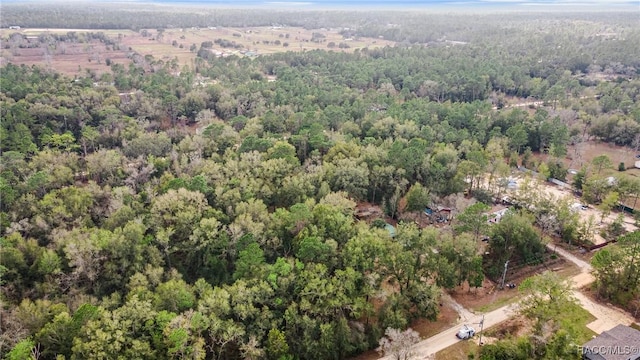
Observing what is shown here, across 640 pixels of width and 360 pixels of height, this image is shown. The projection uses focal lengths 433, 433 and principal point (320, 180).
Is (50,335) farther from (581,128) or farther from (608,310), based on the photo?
(581,128)

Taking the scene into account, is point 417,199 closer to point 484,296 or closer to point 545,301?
point 484,296

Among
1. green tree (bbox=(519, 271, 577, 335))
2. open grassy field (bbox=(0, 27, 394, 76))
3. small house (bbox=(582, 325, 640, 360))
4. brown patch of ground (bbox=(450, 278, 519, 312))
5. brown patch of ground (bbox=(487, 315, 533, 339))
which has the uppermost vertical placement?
open grassy field (bbox=(0, 27, 394, 76))

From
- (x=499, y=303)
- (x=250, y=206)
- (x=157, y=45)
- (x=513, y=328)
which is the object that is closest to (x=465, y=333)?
(x=513, y=328)

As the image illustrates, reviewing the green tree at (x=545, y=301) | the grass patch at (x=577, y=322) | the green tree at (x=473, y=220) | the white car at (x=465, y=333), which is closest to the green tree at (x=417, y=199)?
the green tree at (x=473, y=220)

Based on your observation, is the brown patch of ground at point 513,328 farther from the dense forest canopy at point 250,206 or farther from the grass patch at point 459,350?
the dense forest canopy at point 250,206

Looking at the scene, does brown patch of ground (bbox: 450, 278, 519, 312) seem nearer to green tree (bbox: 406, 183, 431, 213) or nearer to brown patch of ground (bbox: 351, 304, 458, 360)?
brown patch of ground (bbox: 351, 304, 458, 360)

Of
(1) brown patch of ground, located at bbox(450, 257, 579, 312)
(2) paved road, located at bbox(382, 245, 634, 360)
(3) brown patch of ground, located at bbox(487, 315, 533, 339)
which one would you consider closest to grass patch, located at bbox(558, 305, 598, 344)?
(2) paved road, located at bbox(382, 245, 634, 360)

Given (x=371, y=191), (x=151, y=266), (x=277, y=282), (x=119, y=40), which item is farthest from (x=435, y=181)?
(x=119, y=40)
